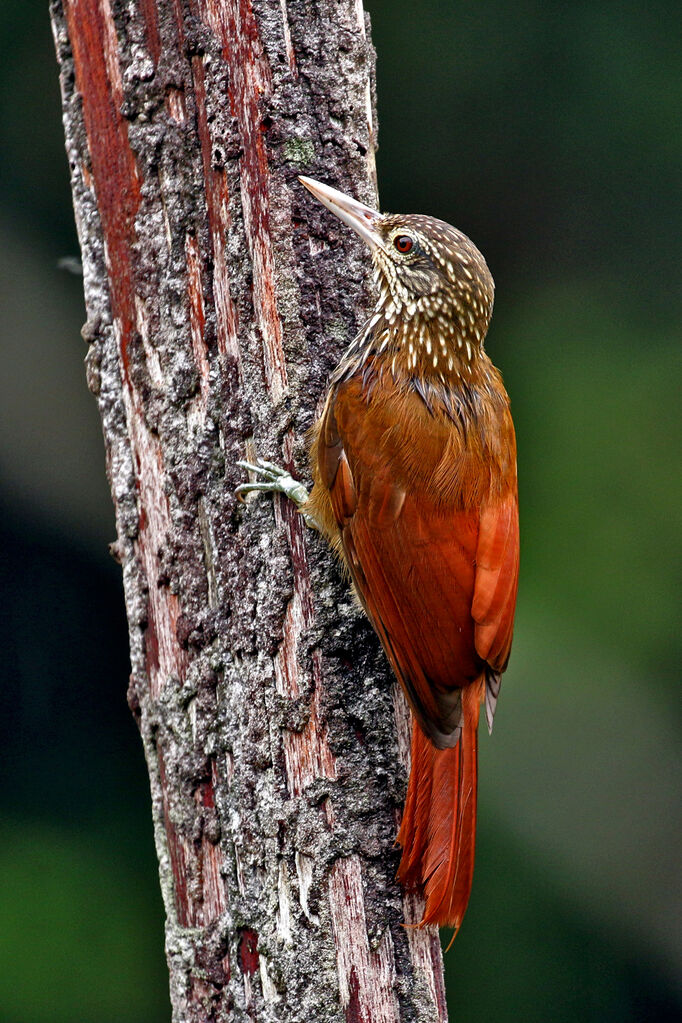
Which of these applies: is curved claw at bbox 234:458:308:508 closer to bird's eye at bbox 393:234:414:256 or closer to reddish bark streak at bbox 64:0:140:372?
reddish bark streak at bbox 64:0:140:372

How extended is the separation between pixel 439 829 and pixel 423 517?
616 mm

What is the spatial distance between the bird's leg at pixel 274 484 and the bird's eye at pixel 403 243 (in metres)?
0.63

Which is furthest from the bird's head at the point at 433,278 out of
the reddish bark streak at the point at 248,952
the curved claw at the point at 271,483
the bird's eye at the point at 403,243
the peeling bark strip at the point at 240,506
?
the reddish bark streak at the point at 248,952

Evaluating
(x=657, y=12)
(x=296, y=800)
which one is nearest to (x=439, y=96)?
(x=657, y=12)

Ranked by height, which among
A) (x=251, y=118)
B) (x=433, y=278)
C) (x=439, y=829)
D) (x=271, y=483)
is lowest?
(x=439, y=829)

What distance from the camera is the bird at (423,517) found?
2.20m

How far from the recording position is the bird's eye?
8.39 feet

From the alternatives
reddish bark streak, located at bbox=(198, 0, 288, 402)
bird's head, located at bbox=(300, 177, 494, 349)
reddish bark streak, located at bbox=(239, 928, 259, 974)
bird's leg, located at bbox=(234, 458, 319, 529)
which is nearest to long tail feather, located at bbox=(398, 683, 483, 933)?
reddish bark streak, located at bbox=(239, 928, 259, 974)

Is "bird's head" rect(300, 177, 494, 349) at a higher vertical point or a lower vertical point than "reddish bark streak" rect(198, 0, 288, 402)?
lower

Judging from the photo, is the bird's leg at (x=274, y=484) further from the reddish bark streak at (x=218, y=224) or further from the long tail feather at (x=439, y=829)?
the long tail feather at (x=439, y=829)

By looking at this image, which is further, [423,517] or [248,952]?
[423,517]

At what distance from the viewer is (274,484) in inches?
87.7

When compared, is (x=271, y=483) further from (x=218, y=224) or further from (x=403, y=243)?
(x=403, y=243)

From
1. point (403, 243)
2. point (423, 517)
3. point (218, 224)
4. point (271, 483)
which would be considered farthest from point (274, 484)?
point (403, 243)
